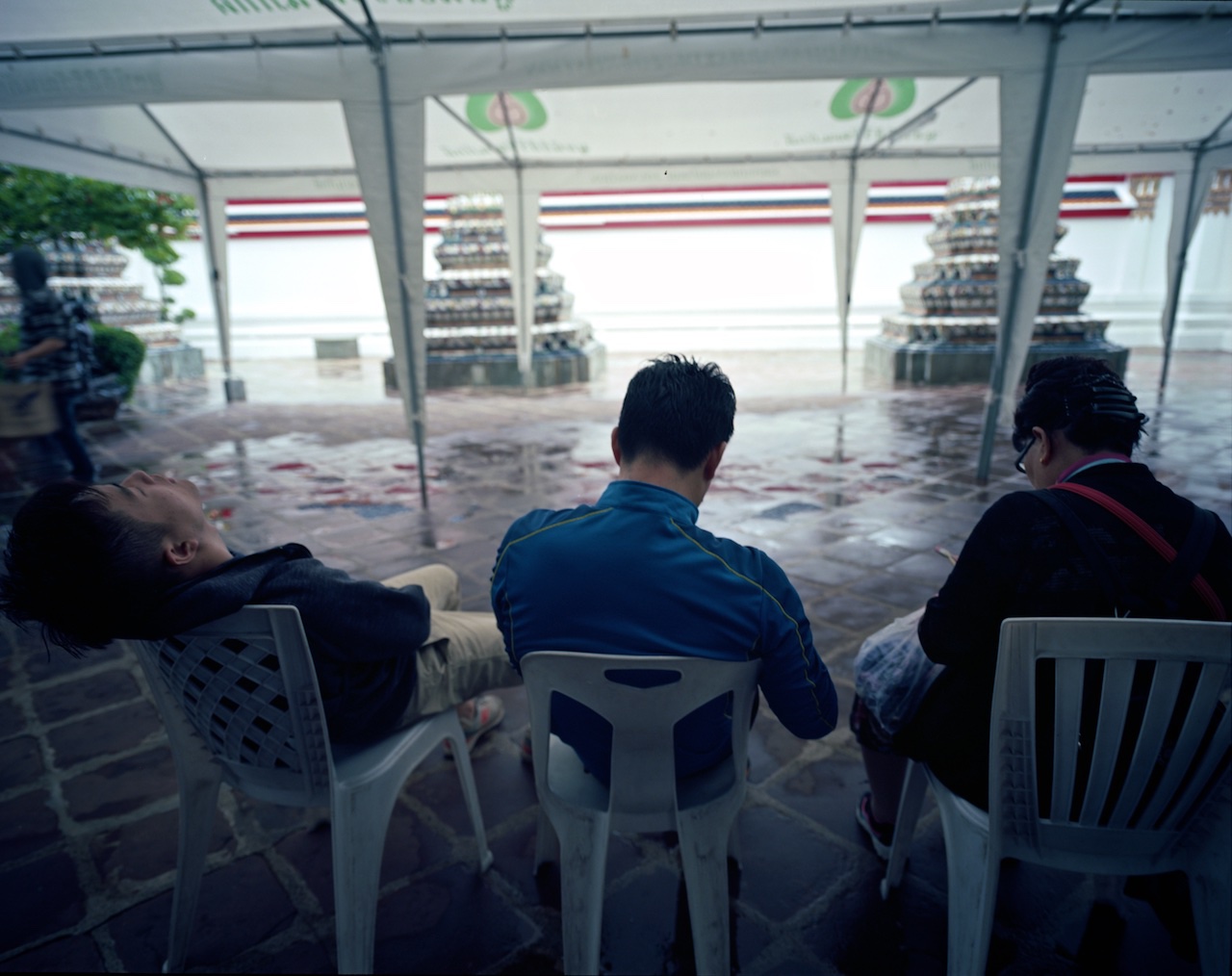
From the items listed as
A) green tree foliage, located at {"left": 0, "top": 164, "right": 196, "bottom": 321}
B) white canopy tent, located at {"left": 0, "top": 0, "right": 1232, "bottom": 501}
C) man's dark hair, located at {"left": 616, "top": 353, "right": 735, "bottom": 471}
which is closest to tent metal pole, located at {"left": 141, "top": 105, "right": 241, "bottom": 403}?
green tree foliage, located at {"left": 0, "top": 164, "right": 196, "bottom": 321}

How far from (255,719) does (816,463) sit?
476cm

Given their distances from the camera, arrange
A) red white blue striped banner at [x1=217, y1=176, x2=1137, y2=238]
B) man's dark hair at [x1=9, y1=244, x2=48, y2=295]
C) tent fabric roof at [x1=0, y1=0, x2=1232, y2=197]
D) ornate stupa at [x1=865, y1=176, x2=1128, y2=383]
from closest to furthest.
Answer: tent fabric roof at [x1=0, y1=0, x2=1232, y2=197] < man's dark hair at [x1=9, y1=244, x2=48, y2=295] < ornate stupa at [x1=865, y1=176, x2=1128, y2=383] < red white blue striped banner at [x1=217, y1=176, x2=1137, y2=238]

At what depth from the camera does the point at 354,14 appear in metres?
3.80

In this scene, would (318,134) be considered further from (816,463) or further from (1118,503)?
(1118,503)

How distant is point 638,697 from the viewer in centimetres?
115

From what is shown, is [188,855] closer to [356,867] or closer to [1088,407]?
[356,867]

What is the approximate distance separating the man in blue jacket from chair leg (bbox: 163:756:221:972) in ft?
2.42

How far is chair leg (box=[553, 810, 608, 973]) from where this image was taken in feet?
4.15

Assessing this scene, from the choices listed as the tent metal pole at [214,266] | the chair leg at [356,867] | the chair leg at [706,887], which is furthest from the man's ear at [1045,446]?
the tent metal pole at [214,266]

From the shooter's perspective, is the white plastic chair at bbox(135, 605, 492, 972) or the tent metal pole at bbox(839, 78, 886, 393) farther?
the tent metal pole at bbox(839, 78, 886, 393)

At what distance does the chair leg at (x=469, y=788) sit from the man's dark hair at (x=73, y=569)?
75cm

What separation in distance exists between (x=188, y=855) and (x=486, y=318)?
981 cm

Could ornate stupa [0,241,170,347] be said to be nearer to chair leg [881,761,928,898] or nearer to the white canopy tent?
the white canopy tent

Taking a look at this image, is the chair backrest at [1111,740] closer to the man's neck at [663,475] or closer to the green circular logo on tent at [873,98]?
the man's neck at [663,475]
